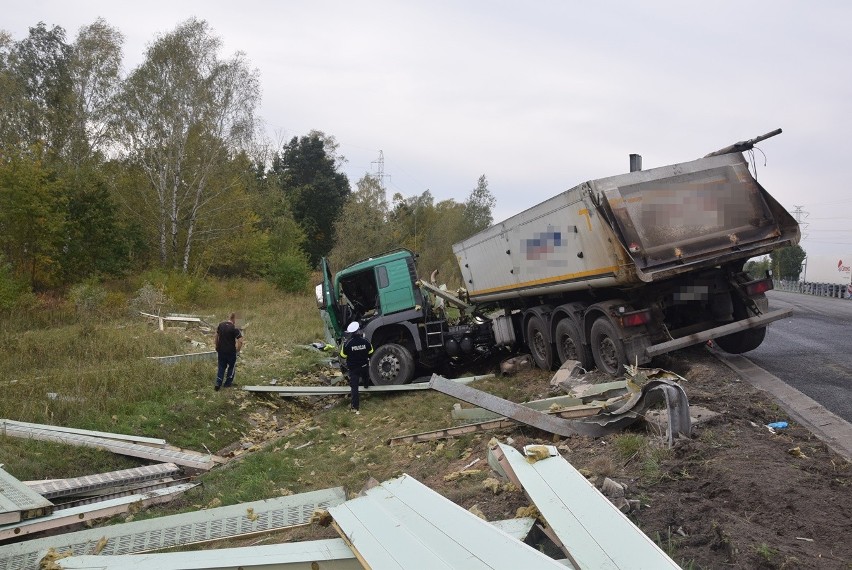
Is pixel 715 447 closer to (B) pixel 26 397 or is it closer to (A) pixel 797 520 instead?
(A) pixel 797 520

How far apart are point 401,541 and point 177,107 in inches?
1255

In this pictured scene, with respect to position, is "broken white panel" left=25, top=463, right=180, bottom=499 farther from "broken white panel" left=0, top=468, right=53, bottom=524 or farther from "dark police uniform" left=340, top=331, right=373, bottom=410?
"dark police uniform" left=340, top=331, right=373, bottom=410

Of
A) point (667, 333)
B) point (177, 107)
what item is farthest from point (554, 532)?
point (177, 107)

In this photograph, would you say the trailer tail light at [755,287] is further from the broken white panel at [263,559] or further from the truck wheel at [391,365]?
the broken white panel at [263,559]

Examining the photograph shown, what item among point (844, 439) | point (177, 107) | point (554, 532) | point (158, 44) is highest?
point (158, 44)

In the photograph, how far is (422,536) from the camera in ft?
11.3

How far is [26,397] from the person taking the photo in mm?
10484

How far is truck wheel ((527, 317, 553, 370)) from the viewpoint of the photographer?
11.1m

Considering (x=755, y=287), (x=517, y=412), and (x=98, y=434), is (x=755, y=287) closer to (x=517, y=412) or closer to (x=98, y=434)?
(x=517, y=412)

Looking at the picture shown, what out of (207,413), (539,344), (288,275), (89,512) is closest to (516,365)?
(539,344)

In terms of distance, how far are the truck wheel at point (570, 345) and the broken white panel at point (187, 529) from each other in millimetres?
5282

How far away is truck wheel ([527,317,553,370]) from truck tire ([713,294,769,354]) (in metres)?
2.62

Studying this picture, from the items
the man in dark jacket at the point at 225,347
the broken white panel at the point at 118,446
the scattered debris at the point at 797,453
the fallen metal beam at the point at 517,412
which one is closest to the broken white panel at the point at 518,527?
the scattered debris at the point at 797,453

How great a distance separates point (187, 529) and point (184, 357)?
31.8ft
